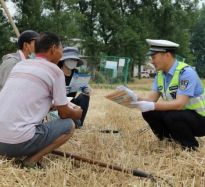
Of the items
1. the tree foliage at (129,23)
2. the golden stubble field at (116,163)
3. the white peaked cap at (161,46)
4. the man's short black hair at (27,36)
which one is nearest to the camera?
the golden stubble field at (116,163)

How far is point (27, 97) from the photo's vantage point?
3.86m

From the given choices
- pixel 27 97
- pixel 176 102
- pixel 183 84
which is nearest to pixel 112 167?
pixel 27 97

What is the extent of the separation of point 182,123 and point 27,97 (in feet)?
5.87

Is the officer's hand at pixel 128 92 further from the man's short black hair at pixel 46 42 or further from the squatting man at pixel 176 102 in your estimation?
the man's short black hair at pixel 46 42

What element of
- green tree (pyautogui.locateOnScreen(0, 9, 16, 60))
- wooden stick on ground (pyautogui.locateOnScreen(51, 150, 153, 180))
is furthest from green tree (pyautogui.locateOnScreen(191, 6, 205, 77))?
wooden stick on ground (pyautogui.locateOnScreen(51, 150, 153, 180))

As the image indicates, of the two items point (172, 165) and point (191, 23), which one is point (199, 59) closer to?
point (191, 23)

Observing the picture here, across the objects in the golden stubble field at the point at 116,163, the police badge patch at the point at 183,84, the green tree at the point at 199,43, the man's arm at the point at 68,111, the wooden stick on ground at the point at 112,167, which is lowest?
the green tree at the point at 199,43

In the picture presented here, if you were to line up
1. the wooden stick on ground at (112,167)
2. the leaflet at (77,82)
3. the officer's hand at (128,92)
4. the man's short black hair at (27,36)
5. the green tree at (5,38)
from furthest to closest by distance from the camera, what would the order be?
1. the green tree at (5,38)
2. the leaflet at (77,82)
3. the man's short black hair at (27,36)
4. the officer's hand at (128,92)
5. the wooden stick on ground at (112,167)

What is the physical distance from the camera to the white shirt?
384 cm

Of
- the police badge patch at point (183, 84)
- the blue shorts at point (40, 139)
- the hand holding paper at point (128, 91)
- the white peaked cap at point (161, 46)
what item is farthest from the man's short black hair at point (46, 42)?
the police badge patch at point (183, 84)

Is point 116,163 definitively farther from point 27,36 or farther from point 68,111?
point 27,36

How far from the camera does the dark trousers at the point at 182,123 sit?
4.86 metres

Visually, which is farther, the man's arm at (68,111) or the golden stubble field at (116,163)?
the man's arm at (68,111)

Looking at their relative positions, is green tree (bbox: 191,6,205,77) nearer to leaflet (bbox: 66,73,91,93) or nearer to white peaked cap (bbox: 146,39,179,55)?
leaflet (bbox: 66,73,91,93)
